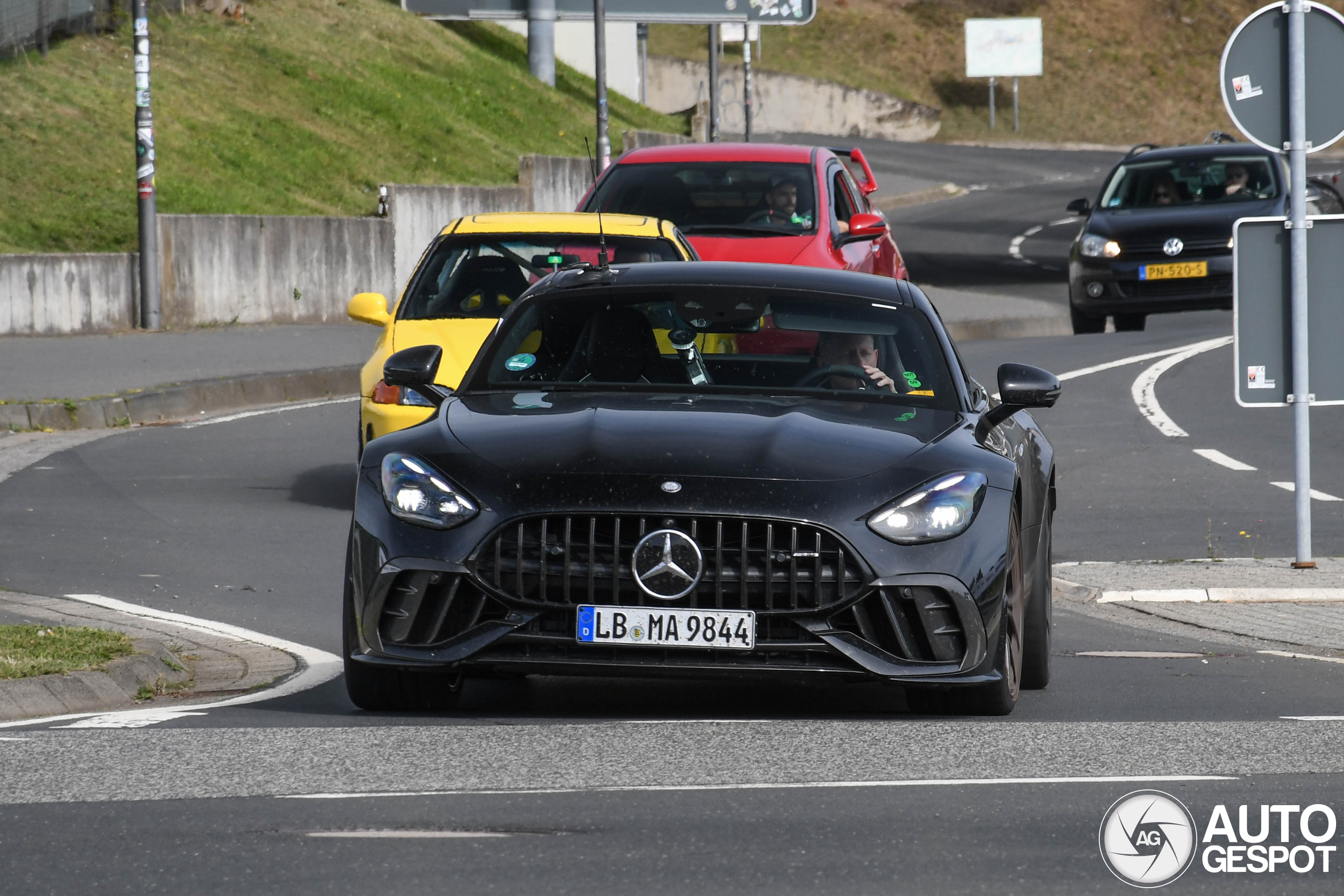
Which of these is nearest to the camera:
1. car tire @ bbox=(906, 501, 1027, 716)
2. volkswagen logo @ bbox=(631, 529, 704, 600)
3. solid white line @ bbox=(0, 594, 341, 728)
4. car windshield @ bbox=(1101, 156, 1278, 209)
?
volkswagen logo @ bbox=(631, 529, 704, 600)

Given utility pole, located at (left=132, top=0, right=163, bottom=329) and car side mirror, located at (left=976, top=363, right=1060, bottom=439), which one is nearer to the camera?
car side mirror, located at (left=976, top=363, right=1060, bottom=439)

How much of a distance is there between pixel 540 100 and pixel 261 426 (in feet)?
85.1

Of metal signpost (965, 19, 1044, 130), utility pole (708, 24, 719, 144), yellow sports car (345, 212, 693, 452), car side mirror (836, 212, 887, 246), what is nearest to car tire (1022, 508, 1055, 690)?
yellow sports car (345, 212, 693, 452)

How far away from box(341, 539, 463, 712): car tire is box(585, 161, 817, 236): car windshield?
10.1m

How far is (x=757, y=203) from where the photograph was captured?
17.1 meters

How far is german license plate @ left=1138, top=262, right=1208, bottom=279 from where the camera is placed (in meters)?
23.2

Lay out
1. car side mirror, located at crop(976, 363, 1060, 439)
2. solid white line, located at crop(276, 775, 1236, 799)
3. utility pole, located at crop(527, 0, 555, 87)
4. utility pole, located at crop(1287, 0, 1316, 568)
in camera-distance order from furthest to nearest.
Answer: utility pole, located at crop(527, 0, 555, 87)
utility pole, located at crop(1287, 0, 1316, 568)
car side mirror, located at crop(976, 363, 1060, 439)
solid white line, located at crop(276, 775, 1236, 799)

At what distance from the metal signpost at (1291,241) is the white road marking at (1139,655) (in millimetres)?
2133

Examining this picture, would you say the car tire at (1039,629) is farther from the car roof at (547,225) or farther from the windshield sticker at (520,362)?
the car roof at (547,225)

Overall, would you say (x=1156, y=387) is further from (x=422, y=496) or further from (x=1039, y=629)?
(x=422, y=496)

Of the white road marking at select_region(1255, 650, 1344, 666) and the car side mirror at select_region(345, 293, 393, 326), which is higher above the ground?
the car side mirror at select_region(345, 293, 393, 326)

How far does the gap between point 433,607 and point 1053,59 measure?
271ft

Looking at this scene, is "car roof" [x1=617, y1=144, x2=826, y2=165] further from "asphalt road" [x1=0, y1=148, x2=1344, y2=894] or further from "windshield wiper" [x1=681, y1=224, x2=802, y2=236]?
"asphalt road" [x1=0, y1=148, x2=1344, y2=894]

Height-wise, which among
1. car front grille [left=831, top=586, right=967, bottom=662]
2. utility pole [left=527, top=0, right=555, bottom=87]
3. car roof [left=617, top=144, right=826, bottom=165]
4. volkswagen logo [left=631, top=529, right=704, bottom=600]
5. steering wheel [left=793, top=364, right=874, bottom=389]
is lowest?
car front grille [left=831, top=586, right=967, bottom=662]
